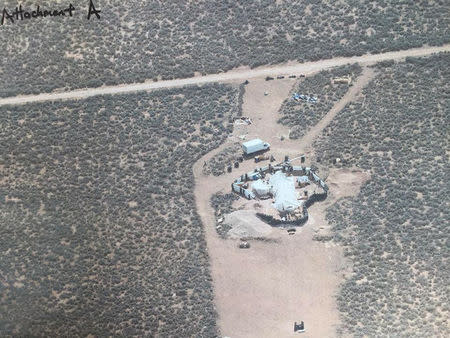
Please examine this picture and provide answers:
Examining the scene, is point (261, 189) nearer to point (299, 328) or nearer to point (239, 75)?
point (299, 328)

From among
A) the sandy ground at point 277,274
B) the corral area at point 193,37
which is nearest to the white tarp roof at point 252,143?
the sandy ground at point 277,274

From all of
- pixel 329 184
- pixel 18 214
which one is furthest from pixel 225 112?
pixel 18 214

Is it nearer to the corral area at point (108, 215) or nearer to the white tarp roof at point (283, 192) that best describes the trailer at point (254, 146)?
the corral area at point (108, 215)

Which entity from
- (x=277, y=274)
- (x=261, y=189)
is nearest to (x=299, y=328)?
(x=277, y=274)

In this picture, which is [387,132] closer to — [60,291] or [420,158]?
[420,158]

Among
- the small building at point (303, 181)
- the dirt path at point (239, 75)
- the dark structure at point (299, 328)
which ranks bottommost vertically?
the dark structure at point (299, 328)

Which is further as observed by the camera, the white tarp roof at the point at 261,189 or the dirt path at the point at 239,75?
the dirt path at the point at 239,75

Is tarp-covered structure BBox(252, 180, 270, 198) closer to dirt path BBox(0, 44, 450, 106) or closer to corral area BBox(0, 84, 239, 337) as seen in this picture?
corral area BBox(0, 84, 239, 337)
